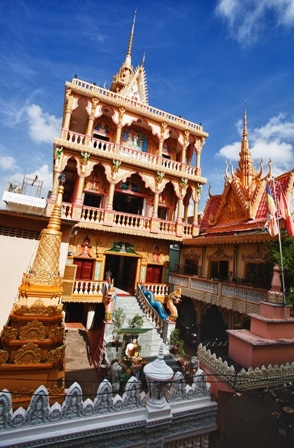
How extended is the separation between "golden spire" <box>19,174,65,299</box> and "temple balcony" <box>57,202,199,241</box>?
9.40 metres

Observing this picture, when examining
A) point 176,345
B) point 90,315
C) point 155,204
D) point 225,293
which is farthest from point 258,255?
point 90,315

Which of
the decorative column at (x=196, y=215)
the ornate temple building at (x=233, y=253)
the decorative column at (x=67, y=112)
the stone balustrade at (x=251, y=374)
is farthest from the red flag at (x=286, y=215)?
the decorative column at (x=67, y=112)

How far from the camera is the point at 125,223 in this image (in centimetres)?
1666

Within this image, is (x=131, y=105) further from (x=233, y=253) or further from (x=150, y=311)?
(x=150, y=311)

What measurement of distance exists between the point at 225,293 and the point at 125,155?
10842 mm

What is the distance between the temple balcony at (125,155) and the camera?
49.9ft

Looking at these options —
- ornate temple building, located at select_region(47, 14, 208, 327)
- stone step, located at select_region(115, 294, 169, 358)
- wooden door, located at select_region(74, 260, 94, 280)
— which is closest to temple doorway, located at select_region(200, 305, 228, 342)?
ornate temple building, located at select_region(47, 14, 208, 327)

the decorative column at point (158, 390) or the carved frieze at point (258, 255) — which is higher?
the carved frieze at point (258, 255)

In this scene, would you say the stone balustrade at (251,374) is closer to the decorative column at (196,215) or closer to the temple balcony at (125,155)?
the decorative column at (196,215)

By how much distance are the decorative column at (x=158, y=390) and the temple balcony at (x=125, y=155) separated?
13.5 metres

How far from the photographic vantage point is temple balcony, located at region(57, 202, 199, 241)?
1481cm

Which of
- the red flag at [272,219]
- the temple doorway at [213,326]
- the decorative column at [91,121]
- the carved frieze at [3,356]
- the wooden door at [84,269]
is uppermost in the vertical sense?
the decorative column at [91,121]

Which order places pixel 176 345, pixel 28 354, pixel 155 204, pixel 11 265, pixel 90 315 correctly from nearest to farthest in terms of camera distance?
pixel 28 354, pixel 11 265, pixel 176 345, pixel 90 315, pixel 155 204

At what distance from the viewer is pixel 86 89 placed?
1569 cm
